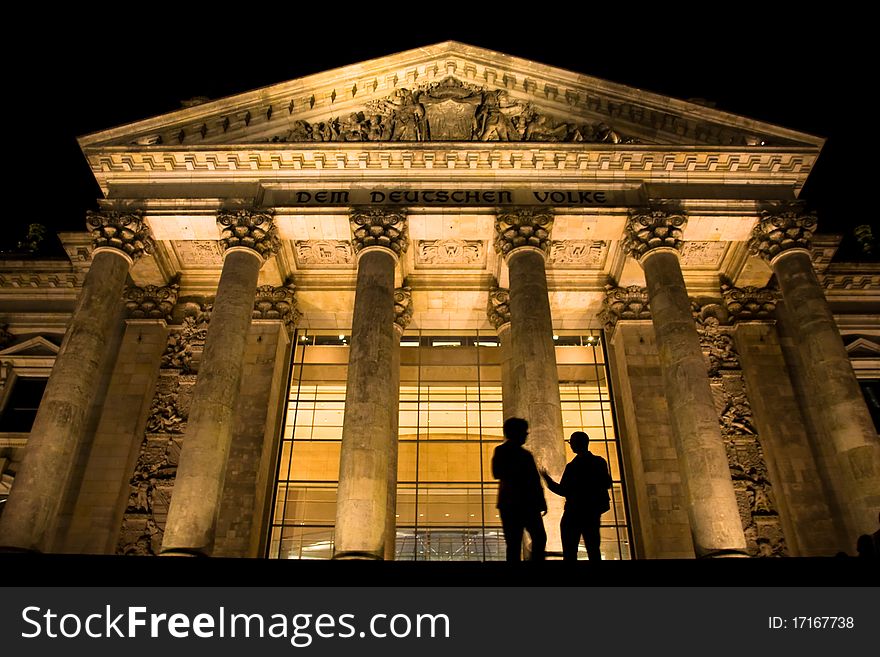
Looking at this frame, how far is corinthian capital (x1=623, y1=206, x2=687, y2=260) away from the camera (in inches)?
828

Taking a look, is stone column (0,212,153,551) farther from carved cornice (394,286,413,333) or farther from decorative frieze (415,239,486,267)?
decorative frieze (415,239,486,267)

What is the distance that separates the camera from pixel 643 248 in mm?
21203

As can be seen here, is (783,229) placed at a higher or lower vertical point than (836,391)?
higher

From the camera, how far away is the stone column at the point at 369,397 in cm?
1606

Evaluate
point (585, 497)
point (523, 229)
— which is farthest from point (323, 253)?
point (585, 497)

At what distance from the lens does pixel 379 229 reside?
2130 cm

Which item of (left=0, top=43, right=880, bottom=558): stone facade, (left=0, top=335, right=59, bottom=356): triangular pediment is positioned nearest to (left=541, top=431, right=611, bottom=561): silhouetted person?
(left=0, top=43, right=880, bottom=558): stone facade

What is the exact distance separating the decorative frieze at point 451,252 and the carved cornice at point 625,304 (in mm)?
4614

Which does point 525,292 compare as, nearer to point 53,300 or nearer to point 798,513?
point 798,513

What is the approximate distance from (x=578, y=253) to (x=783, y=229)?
6.36m

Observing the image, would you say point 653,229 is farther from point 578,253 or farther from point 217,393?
point 217,393

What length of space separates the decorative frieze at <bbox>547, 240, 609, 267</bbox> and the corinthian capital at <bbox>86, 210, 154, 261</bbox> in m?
12.9

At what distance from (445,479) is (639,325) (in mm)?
8374

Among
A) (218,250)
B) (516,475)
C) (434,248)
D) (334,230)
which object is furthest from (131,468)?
(516,475)
